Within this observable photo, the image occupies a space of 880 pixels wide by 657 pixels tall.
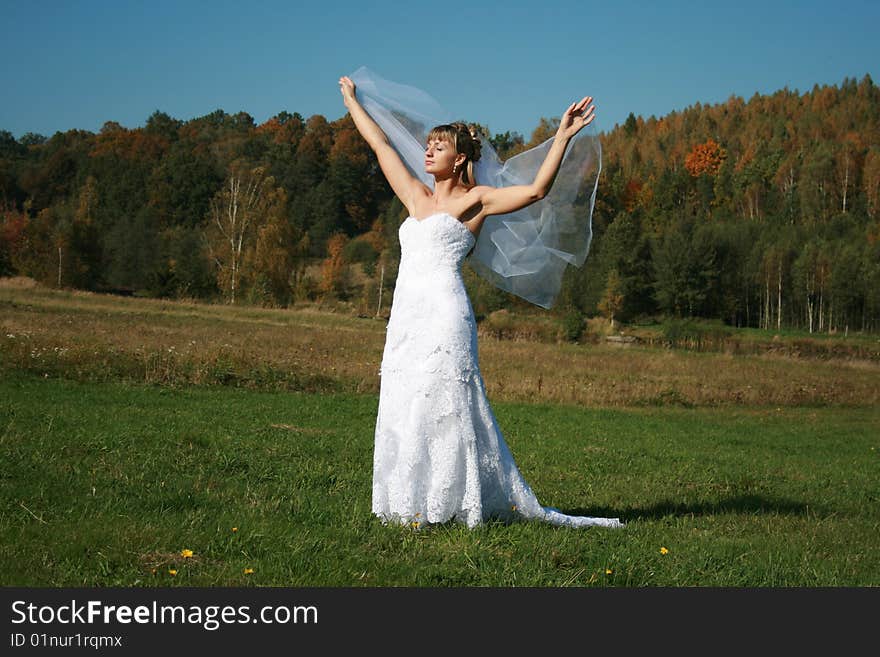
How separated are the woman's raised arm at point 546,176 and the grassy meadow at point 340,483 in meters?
2.48

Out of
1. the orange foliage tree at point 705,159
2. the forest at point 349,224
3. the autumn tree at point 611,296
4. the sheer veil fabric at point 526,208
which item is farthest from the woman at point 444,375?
the orange foliage tree at point 705,159

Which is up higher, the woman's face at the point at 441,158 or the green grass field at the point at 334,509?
the woman's face at the point at 441,158

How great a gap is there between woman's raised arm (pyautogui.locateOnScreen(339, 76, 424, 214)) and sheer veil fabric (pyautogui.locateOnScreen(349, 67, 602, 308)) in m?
0.15

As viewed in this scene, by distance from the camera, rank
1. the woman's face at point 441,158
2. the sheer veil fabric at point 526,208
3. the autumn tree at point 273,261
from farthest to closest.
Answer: the autumn tree at point 273,261, the sheer veil fabric at point 526,208, the woman's face at point 441,158

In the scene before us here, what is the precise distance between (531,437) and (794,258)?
9273cm

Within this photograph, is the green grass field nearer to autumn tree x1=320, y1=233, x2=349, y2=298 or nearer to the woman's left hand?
the woman's left hand

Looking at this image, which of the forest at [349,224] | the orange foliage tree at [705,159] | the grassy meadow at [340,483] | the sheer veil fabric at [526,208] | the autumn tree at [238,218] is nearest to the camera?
the grassy meadow at [340,483]

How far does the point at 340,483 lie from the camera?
898 centimetres

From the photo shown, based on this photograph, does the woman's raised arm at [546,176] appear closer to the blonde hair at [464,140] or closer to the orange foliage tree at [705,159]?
the blonde hair at [464,140]

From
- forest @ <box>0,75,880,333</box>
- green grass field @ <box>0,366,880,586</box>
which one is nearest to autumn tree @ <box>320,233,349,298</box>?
forest @ <box>0,75,880,333</box>

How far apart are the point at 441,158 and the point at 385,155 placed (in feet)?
2.10

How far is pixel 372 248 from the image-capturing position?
10125 centimetres

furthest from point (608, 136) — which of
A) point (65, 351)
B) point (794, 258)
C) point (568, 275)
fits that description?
point (65, 351)

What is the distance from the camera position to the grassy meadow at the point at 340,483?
5699 millimetres
